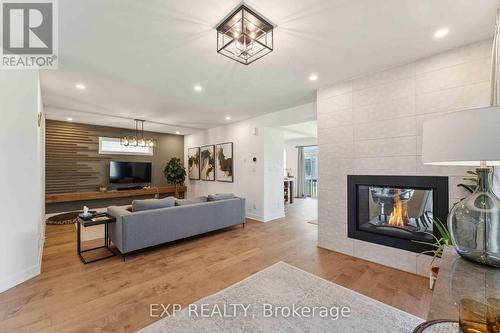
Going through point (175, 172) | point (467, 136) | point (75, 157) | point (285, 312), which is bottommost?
point (285, 312)

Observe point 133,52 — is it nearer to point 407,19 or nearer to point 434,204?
point 407,19

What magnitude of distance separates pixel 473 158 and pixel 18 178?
393cm

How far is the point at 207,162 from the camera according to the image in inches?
270

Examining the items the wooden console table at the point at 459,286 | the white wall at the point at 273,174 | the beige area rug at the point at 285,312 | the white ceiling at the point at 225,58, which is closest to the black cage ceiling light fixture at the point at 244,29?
the white ceiling at the point at 225,58

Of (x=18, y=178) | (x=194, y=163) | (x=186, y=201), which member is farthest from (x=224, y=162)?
(x=18, y=178)

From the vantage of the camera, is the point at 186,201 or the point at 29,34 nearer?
the point at 29,34

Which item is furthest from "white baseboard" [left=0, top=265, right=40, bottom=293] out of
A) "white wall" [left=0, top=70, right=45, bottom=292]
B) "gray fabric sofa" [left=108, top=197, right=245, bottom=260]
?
"gray fabric sofa" [left=108, top=197, right=245, bottom=260]

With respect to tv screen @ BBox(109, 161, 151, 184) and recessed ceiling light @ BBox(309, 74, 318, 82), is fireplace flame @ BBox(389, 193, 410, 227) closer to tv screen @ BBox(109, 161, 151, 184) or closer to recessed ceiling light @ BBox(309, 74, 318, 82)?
recessed ceiling light @ BBox(309, 74, 318, 82)

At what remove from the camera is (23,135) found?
244 centimetres

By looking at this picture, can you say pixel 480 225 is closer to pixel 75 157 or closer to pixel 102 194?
pixel 102 194

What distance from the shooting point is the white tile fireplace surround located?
2312mm

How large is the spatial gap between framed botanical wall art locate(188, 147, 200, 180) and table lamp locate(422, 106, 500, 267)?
22.0 ft

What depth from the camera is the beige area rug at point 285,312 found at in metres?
1.72

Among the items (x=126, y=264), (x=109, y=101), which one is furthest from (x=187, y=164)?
(x=126, y=264)
